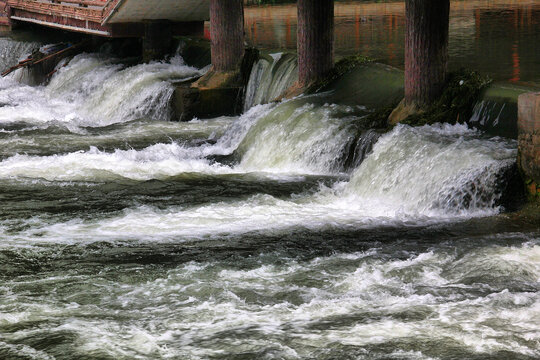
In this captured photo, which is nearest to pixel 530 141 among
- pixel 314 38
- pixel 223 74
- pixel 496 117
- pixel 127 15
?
pixel 496 117

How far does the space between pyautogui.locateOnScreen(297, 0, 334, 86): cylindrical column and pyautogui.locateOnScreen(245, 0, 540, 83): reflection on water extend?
2982 millimetres

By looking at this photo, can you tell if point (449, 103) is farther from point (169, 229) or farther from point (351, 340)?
point (351, 340)

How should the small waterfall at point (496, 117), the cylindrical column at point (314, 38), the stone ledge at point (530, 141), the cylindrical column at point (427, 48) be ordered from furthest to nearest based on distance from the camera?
the cylindrical column at point (314, 38), the cylindrical column at point (427, 48), the small waterfall at point (496, 117), the stone ledge at point (530, 141)

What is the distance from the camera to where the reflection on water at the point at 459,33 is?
57.9 feet

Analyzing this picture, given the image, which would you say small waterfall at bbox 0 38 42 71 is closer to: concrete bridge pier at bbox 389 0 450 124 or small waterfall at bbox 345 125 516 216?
concrete bridge pier at bbox 389 0 450 124

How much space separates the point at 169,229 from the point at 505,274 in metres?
3.90

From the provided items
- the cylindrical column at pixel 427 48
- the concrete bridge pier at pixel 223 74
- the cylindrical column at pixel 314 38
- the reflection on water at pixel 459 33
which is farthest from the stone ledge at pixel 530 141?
the concrete bridge pier at pixel 223 74

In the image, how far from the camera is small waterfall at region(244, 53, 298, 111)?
16.9 m

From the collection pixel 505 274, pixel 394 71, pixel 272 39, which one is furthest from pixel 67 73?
pixel 505 274

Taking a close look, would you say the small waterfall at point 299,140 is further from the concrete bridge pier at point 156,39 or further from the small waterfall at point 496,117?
the concrete bridge pier at point 156,39

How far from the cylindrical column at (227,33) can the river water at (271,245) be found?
2.14 metres

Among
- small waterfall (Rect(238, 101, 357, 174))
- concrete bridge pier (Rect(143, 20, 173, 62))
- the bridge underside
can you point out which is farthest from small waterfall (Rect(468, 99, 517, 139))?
concrete bridge pier (Rect(143, 20, 173, 62))

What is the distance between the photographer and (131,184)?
12.6 meters

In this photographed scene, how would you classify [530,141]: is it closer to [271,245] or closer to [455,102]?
[455,102]
